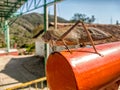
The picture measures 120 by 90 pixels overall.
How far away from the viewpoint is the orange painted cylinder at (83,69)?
288 cm

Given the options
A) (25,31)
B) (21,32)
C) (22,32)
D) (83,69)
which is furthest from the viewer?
(25,31)

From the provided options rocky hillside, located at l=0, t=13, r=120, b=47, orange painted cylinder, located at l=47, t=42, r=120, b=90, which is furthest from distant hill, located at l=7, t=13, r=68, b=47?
orange painted cylinder, located at l=47, t=42, r=120, b=90

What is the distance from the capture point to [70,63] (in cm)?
289

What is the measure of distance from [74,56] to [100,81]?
482 millimetres

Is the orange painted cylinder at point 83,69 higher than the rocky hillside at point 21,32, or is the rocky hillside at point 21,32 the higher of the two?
the orange painted cylinder at point 83,69

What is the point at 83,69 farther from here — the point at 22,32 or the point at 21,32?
the point at 21,32

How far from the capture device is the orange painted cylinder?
2.88 meters

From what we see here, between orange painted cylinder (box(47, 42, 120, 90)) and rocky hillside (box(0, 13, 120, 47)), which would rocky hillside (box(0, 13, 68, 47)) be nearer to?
rocky hillside (box(0, 13, 120, 47))

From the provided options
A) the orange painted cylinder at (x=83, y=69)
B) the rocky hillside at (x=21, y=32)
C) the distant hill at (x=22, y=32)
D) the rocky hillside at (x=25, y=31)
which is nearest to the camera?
the orange painted cylinder at (x=83, y=69)

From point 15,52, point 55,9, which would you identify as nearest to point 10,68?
point 55,9

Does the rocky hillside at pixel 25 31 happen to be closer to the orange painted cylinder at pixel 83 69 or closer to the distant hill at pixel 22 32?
the distant hill at pixel 22 32

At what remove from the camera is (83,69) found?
2.89 metres

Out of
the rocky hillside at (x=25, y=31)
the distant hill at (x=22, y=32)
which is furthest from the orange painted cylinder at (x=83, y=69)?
the distant hill at (x=22, y=32)

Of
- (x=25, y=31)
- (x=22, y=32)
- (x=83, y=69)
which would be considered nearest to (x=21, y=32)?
(x=22, y=32)
